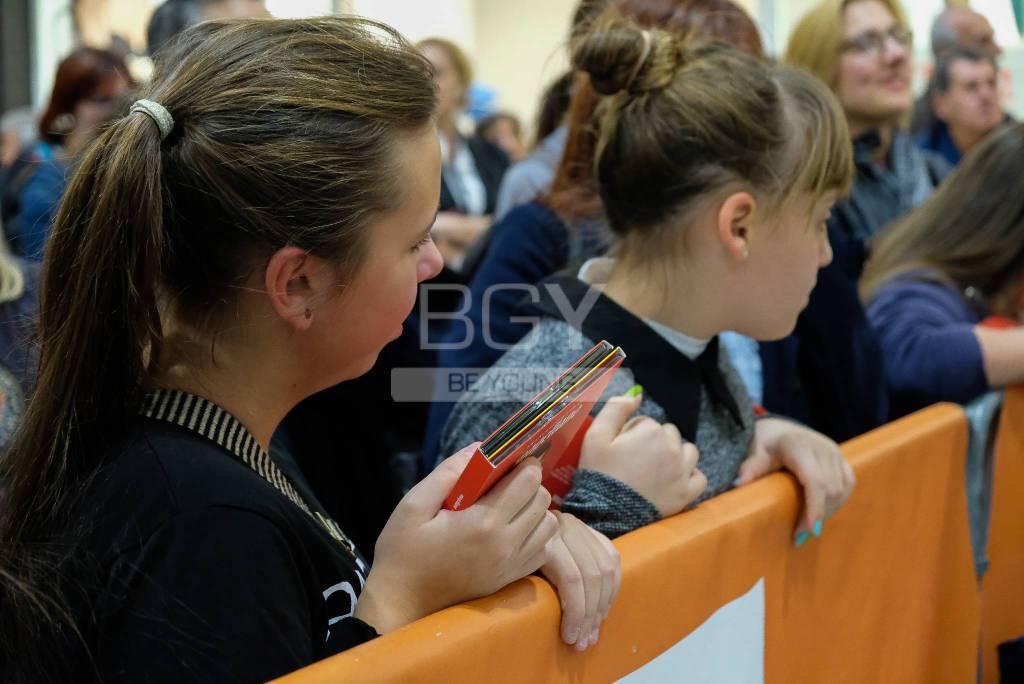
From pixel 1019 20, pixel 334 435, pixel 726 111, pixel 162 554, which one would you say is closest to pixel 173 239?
pixel 162 554

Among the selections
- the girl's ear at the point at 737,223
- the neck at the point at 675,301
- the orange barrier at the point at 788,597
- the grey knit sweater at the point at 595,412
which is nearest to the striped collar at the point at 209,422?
the orange barrier at the point at 788,597

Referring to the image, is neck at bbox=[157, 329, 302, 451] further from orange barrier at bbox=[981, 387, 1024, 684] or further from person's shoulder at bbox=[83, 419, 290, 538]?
orange barrier at bbox=[981, 387, 1024, 684]

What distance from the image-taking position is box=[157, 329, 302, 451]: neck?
3.15 ft

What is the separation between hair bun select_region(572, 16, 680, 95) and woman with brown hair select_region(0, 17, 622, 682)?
1.70 ft

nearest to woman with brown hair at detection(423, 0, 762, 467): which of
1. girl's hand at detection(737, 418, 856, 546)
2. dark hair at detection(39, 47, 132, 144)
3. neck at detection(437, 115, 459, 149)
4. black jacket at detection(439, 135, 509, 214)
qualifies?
girl's hand at detection(737, 418, 856, 546)

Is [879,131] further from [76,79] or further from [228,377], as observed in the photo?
[228,377]

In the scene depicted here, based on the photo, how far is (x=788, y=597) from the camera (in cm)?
135

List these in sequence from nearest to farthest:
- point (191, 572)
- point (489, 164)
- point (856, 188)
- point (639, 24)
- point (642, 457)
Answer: point (191, 572) → point (642, 457) → point (639, 24) → point (856, 188) → point (489, 164)

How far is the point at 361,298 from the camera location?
3.25 ft

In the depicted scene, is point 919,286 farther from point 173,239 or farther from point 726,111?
point 173,239

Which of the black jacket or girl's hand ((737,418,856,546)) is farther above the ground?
girl's hand ((737,418,856,546))

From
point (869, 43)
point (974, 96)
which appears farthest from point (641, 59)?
point (974, 96)

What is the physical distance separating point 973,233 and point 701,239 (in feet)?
4.01

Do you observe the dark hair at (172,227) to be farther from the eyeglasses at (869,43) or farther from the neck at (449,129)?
the neck at (449,129)
